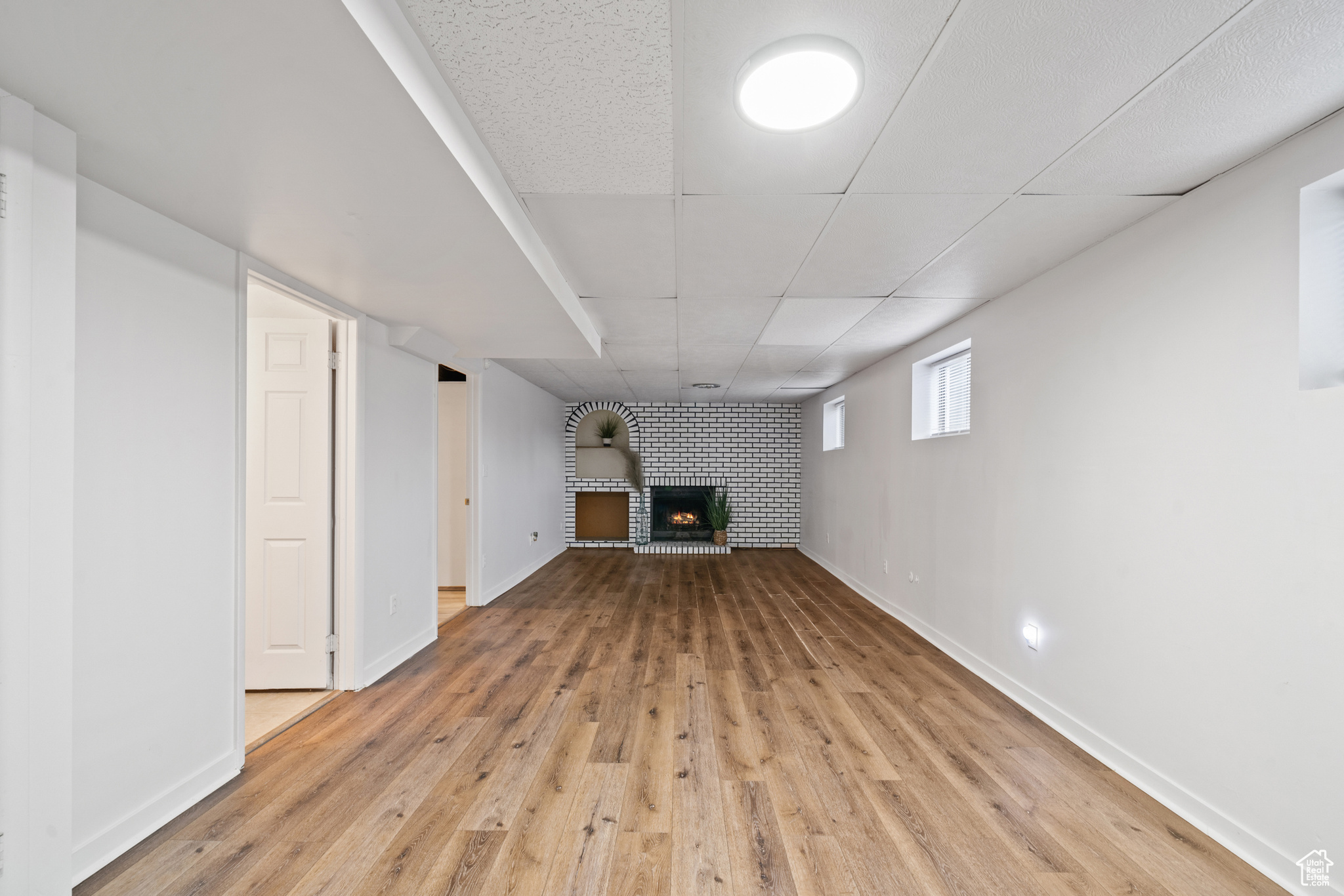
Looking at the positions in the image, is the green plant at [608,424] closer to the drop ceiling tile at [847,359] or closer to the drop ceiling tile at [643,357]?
the drop ceiling tile at [643,357]

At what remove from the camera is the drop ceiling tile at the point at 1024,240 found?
206 cm

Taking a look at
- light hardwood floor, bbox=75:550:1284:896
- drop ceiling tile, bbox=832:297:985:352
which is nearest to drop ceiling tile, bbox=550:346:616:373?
drop ceiling tile, bbox=832:297:985:352

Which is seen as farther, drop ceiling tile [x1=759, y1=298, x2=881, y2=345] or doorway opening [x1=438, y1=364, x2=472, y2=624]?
doorway opening [x1=438, y1=364, x2=472, y2=624]

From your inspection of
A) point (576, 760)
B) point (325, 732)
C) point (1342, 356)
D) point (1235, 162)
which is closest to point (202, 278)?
point (325, 732)

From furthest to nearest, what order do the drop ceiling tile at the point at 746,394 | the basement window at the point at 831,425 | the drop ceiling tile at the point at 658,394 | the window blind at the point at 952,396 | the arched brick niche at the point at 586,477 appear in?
the arched brick niche at the point at 586,477, the drop ceiling tile at the point at 658,394, the drop ceiling tile at the point at 746,394, the basement window at the point at 831,425, the window blind at the point at 952,396

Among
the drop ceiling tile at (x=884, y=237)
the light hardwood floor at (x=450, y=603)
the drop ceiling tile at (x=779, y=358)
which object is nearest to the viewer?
the drop ceiling tile at (x=884, y=237)

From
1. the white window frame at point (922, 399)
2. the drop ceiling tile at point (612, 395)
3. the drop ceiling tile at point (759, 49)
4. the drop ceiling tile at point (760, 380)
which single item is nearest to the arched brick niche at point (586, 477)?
the drop ceiling tile at point (612, 395)

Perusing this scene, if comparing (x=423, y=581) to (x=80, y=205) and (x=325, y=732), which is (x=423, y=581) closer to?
(x=325, y=732)

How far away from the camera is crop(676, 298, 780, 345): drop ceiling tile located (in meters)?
3.29

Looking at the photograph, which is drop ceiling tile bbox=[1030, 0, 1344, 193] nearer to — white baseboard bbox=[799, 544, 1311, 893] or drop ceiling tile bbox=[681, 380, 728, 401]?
white baseboard bbox=[799, 544, 1311, 893]

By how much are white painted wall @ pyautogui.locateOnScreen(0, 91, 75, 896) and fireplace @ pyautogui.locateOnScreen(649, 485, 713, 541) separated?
7.23 m

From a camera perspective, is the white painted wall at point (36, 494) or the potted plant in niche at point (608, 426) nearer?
the white painted wall at point (36, 494)

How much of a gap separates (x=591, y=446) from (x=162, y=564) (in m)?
6.79

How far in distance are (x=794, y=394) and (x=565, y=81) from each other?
622 cm
